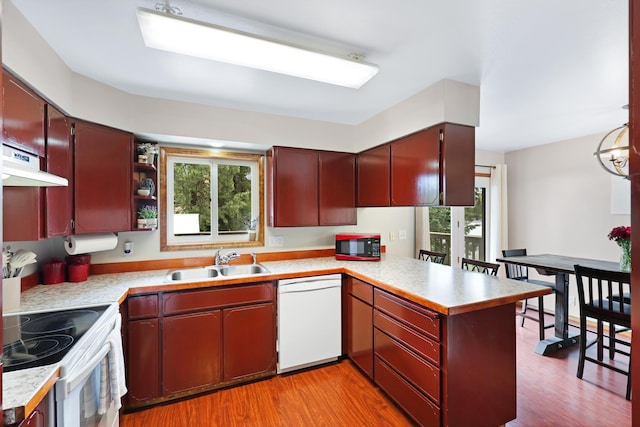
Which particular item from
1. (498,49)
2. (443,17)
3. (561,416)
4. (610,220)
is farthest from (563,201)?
(443,17)

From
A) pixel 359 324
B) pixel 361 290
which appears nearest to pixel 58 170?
pixel 361 290

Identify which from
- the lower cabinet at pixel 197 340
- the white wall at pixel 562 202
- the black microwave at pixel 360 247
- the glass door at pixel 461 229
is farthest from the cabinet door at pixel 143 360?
the white wall at pixel 562 202

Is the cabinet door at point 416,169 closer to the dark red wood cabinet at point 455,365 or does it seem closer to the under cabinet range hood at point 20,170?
the dark red wood cabinet at point 455,365

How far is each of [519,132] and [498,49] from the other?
227 cm

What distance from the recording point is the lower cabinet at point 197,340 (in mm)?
2082

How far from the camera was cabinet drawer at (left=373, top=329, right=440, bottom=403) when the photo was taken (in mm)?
1737

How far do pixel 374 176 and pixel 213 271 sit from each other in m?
1.82

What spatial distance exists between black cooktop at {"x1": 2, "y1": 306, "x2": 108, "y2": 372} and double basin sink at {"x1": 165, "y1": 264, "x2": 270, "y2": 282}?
2.97ft

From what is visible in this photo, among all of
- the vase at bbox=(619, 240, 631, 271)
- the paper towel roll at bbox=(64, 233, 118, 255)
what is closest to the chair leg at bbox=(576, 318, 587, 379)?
the vase at bbox=(619, 240, 631, 271)

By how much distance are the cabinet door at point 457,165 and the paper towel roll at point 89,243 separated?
2634 mm

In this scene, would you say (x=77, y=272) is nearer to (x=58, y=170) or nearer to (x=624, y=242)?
(x=58, y=170)

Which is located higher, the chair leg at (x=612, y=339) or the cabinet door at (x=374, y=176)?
the cabinet door at (x=374, y=176)

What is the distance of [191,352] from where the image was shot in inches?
87.0

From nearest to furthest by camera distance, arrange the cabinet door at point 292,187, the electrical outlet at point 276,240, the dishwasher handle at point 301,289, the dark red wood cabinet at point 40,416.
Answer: the dark red wood cabinet at point 40,416 → the dishwasher handle at point 301,289 → the cabinet door at point 292,187 → the electrical outlet at point 276,240
